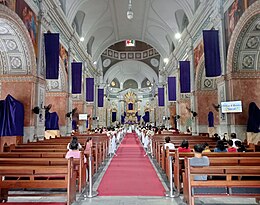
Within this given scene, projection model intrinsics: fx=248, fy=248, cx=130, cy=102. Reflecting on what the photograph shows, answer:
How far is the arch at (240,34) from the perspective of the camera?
7770 millimetres

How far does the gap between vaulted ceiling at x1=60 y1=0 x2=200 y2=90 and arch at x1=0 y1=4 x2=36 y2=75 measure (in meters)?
5.43

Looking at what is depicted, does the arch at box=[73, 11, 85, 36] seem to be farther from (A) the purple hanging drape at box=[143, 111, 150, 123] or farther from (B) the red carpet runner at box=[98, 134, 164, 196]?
(A) the purple hanging drape at box=[143, 111, 150, 123]

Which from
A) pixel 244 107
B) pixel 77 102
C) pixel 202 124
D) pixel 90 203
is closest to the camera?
pixel 90 203

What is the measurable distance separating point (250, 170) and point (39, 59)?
29.4 ft

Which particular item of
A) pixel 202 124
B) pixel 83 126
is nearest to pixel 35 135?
pixel 202 124

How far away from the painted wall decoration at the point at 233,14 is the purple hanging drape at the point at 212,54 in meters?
0.47

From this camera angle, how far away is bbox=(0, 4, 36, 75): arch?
8.44m

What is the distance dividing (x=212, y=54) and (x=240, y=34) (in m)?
1.47

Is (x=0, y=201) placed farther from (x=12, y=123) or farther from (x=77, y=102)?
(x=77, y=102)

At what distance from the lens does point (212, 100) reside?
13.8 metres

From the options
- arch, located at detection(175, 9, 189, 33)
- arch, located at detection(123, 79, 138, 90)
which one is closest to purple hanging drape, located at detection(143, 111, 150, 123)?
arch, located at detection(123, 79, 138, 90)

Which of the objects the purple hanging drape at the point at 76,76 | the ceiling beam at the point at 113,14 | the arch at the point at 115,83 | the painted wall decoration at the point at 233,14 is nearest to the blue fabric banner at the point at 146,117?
the arch at the point at 115,83

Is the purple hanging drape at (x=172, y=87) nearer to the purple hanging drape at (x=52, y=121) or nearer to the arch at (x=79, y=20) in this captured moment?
the arch at (x=79, y=20)

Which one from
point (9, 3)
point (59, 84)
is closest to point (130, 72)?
point (59, 84)
